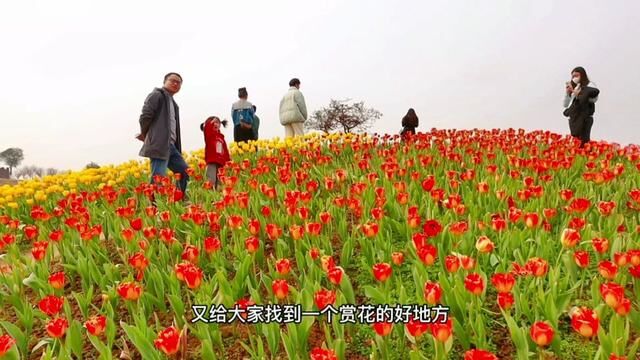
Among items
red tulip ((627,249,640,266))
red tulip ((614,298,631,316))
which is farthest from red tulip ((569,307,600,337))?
red tulip ((627,249,640,266))

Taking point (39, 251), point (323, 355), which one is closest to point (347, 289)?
point (323, 355)

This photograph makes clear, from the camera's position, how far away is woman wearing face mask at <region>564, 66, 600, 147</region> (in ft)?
36.4

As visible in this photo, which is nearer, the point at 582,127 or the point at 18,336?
the point at 18,336

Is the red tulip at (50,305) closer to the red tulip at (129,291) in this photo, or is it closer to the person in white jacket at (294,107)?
the red tulip at (129,291)

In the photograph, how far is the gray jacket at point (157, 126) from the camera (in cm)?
797

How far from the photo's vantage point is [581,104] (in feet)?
36.9

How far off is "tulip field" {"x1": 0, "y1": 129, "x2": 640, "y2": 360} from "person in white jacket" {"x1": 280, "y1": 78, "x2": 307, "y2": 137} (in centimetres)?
728

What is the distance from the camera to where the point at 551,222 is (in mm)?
4887

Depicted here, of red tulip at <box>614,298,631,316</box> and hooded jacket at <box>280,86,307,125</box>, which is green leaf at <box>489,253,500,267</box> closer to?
red tulip at <box>614,298,631,316</box>

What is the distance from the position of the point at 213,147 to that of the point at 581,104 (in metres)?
7.98

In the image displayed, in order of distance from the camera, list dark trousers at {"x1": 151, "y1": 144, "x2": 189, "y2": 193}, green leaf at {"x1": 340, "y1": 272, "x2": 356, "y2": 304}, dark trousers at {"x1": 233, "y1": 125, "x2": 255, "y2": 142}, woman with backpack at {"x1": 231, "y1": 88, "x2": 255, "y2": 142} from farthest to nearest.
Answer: dark trousers at {"x1": 233, "y1": 125, "x2": 255, "y2": 142}, woman with backpack at {"x1": 231, "y1": 88, "x2": 255, "y2": 142}, dark trousers at {"x1": 151, "y1": 144, "x2": 189, "y2": 193}, green leaf at {"x1": 340, "y1": 272, "x2": 356, "y2": 304}

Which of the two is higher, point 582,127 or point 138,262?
point 582,127

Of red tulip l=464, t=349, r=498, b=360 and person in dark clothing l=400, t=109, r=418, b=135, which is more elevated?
person in dark clothing l=400, t=109, r=418, b=135

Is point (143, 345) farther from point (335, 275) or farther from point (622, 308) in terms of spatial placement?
point (622, 308)
